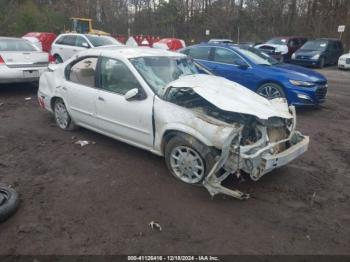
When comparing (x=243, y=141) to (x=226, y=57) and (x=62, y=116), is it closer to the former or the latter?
(x=62, y=116)

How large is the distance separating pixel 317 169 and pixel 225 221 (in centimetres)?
206

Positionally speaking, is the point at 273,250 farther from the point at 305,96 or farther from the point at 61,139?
the point at 305,96

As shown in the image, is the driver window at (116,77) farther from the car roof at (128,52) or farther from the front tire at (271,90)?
the front tire at (271,90)

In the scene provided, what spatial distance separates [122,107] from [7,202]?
191 cm

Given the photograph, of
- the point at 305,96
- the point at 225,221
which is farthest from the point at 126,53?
the point at 305,96

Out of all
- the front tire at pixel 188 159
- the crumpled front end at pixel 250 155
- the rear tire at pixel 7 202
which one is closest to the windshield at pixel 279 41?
the crumpled front end at pixel 250 155

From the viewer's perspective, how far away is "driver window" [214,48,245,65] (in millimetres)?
8359

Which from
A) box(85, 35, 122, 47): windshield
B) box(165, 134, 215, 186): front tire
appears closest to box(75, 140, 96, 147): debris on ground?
box(165, 134, 215, 186): front tire

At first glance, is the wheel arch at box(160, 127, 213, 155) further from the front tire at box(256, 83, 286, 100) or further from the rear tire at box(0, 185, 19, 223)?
the front tire at box(256, 83, 286, 100)

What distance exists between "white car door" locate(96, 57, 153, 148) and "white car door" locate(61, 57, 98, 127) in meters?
0.20

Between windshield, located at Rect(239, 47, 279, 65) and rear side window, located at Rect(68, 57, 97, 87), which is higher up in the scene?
windshield, located at Rect(239, 47, 279, 65)

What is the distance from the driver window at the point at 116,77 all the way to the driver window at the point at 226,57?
421 centimetres

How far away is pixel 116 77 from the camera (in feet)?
16.2

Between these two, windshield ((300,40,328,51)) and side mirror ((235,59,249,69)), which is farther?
windshield ((300,40,328,51))
